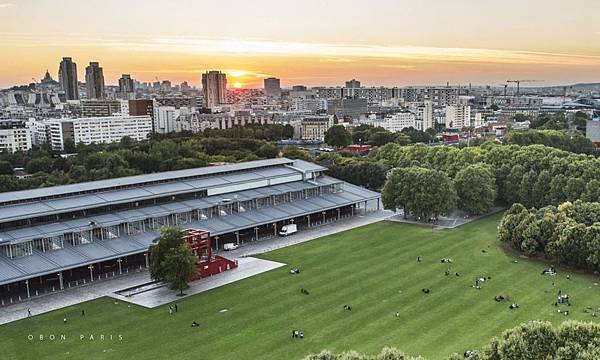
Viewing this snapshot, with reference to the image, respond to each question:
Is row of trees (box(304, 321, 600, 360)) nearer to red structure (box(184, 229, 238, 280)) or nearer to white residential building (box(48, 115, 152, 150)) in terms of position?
red structure (box(184, 229, 238, 280))

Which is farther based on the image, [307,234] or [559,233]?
[307,234]

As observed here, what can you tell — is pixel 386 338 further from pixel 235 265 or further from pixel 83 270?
pixel 83 270

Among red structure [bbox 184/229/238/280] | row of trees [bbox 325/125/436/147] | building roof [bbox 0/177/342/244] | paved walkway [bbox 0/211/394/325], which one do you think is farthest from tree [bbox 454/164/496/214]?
row of trees [bbox 325/125/436/147]

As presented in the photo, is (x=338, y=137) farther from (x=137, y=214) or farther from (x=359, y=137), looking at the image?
(x=137, y=214)

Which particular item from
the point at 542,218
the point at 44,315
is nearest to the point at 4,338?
the point at 44,315

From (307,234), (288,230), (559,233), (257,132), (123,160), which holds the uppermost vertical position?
(257,132)

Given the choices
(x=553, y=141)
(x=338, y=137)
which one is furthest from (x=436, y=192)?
(x=338, y=137)
